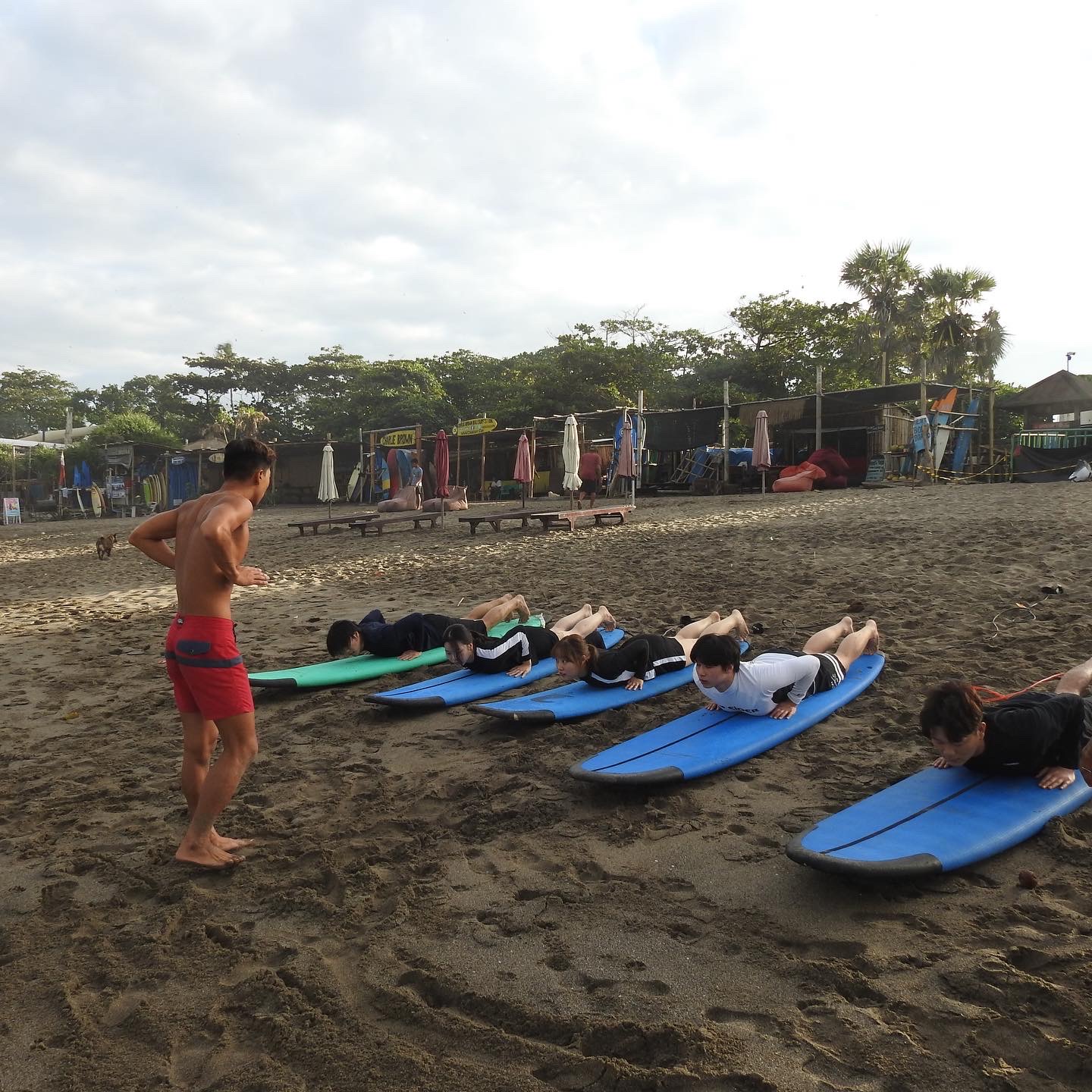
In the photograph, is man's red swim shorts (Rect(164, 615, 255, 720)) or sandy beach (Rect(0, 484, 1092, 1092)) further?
man's red swim shorts (Rect(164, 615, 255, 720))

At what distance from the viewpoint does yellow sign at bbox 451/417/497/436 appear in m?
25.2

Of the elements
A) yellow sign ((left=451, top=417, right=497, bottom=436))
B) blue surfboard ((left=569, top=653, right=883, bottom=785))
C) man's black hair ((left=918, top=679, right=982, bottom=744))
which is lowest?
blue surfboard ((left=569, top=653, right=883, bottom=785))

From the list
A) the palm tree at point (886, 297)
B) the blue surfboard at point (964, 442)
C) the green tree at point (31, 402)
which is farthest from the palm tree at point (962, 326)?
the green tree at point (31, 402)

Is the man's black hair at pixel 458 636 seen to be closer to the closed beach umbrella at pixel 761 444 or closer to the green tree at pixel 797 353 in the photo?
the closed beach umbrella at pixel 761 444

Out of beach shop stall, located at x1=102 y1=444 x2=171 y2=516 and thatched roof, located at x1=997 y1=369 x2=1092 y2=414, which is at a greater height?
thatched roof, located at x1=997 y1=369 x2=1092 y2=414

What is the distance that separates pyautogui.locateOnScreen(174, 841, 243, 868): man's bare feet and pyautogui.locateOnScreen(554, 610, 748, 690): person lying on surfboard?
2385mm

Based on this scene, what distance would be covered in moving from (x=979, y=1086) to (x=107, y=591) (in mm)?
11265

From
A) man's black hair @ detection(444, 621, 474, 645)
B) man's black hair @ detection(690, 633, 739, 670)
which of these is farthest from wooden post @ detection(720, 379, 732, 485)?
man's black hair @ detection(690, 633, 739, 670)

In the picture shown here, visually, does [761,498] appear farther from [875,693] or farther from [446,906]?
[446,906]

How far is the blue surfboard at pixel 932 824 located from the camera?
2865 mm

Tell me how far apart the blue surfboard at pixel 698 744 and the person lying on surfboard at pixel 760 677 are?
0.06 meters

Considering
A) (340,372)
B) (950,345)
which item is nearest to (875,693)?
(950,345)

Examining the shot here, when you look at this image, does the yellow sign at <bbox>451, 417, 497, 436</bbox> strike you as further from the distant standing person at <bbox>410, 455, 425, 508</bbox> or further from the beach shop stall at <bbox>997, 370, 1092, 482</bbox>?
the beach shop stall at <bbox>997, 370, 1092, 482</bbox>

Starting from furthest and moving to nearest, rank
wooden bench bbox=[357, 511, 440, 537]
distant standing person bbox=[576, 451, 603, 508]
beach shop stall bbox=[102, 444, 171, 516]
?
beach shop stall bbox=[102, 444, 171, 516]
distant standing person bbox=[576, 451, 603, 508]
wooden bench bbox=[357, 511, 440, 537]
